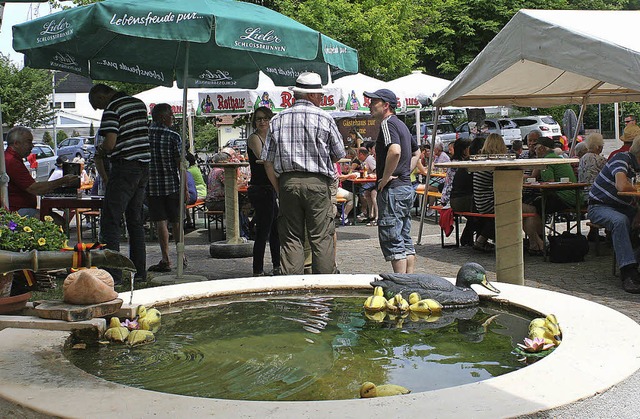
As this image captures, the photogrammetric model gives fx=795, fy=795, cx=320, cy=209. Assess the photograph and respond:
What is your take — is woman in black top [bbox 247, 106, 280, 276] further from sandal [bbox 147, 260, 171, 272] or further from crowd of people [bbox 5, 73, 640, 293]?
sandal [bbox 147, 260, 171, 272]

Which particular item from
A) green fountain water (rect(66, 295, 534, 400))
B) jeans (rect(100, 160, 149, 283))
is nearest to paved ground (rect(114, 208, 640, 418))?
jeans (rect(100, 160, 149, 283))

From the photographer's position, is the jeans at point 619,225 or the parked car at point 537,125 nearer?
the jeans at point 619,225

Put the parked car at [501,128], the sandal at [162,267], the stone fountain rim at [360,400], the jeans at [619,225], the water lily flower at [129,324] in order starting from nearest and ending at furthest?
the stone fountain rim at [360,400] → the water lily flower at [129,324] → the jeans at [619,225] → the sandal at [162,267] → the parked car at [501,128]

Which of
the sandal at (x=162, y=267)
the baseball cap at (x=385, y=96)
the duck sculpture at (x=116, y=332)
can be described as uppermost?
the baseball cap at (x=385, y=96)

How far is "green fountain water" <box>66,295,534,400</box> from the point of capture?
366 cm

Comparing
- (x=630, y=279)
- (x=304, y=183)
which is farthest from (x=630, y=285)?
(x=304, y=183)

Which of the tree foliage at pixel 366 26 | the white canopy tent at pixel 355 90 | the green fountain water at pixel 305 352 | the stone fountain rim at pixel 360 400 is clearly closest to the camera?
the stone fountain rim at pixel 360 400

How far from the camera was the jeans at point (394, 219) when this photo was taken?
7578 millimetres

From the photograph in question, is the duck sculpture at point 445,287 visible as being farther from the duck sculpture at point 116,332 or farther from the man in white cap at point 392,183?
the man in white cap at point 392,183

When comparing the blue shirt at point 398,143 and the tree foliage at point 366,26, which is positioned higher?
the tree foliage at point 366,26

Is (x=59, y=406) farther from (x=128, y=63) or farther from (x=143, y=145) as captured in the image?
(x=128, y=63)

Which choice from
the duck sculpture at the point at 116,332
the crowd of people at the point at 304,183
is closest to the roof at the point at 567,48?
the crowd of people at the point at 304,183

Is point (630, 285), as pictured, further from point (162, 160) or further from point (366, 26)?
point (366, 26)

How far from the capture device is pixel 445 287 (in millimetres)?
5145
